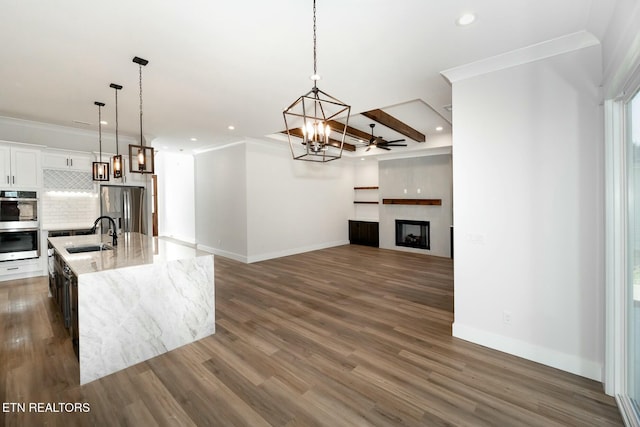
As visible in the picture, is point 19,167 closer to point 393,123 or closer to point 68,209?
point 68,209

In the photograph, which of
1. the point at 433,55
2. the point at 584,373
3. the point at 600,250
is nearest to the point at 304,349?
the point at 584,373

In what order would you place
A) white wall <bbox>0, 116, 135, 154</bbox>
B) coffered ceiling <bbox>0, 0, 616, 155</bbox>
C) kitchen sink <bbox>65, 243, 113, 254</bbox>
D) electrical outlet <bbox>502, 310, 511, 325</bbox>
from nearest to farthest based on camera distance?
coffered ceiling <bbox>0, 0, 616, 155</bbox> → electrical outlet <bbox>502, 310, 511, 325</bbox> → kitchen sink <bbox>65, 243, 113, 254</bbox> → white wall <bbox>0, 116, 135, 154</bbox>

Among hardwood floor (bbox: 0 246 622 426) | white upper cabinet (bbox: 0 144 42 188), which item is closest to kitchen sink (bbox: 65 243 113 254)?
hardwood floor (bbox: 0 246 622 426)

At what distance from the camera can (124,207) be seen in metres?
6.25

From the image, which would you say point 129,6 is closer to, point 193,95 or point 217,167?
point 193,95

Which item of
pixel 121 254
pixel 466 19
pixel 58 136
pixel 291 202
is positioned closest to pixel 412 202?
pixel 291 202

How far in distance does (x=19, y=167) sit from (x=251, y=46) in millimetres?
5290

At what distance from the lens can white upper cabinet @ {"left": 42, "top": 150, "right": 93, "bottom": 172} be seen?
5.46m

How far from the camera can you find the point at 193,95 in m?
3.97

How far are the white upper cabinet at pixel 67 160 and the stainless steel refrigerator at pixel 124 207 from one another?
53 cm

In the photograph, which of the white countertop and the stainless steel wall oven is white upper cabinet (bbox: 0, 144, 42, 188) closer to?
the stainless steel wall oven

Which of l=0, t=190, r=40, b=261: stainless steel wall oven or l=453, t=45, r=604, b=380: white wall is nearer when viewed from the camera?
l=453, t=45, r=604, b=380: white wall

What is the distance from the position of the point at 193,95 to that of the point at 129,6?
6.15 ft

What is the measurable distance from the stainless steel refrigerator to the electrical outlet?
22.9ft
